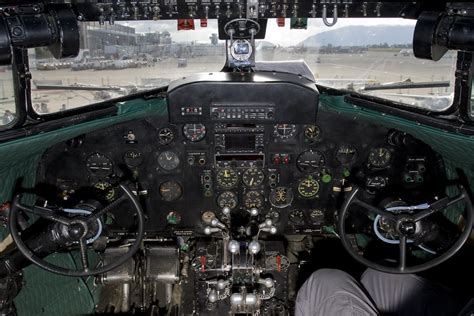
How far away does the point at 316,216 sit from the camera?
4.31 meters

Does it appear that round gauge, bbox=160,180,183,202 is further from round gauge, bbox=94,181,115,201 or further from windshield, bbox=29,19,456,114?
windshield, bbox=29,19,456,114

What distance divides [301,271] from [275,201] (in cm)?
73

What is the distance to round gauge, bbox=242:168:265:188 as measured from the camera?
13.3ft

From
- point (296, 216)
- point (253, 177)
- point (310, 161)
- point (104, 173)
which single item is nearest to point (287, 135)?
point (310, 161)

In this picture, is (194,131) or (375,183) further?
(375,183)

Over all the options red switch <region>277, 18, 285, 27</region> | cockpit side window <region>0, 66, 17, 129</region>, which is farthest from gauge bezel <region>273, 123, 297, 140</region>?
cockpit side window <region>0, 66, 17, 129</region>

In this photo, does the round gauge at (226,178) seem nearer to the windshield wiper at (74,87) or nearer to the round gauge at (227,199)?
the round gauge at (227,199)

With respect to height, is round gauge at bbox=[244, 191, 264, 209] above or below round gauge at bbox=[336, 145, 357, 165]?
below

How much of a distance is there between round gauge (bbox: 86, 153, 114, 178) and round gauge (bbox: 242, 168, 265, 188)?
3.51 ft

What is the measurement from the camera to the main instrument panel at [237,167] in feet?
12.6

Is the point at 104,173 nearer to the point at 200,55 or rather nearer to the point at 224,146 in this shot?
the point at 224,146

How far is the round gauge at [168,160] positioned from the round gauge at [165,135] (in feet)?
0.36

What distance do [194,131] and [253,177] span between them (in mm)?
633

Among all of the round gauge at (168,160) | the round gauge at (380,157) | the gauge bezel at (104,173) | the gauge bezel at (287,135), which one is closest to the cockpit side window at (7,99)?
the gauge bezel at (104,173)
